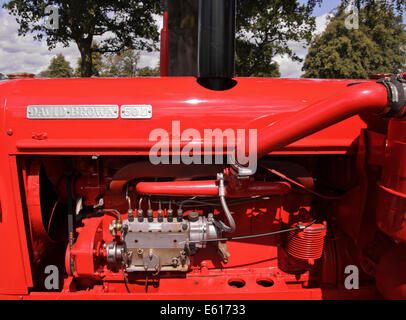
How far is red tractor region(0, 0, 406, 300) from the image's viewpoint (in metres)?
1.76

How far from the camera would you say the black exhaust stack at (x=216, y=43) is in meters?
1.78

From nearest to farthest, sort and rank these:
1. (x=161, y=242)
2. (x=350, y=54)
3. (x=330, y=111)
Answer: (x=330, y=111), (x=161, y=242), (x=350, y=54)

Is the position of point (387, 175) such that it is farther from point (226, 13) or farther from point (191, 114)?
point (226, 13)

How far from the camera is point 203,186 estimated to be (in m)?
1.80

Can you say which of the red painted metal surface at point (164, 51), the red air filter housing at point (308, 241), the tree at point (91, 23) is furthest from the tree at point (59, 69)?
the red air filter housing at point (308, 241)

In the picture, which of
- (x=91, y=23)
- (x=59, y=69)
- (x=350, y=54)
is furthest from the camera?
(x=59, y=69)

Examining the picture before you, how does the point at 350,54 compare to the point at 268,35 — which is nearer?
the point at 268,35

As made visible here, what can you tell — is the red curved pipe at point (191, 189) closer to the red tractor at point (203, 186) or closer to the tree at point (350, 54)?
the red tractor at point (203, 186)

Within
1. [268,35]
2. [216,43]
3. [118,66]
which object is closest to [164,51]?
[216,43]

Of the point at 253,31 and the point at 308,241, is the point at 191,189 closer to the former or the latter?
the point at 308,241

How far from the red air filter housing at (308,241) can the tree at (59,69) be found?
36.3 metres

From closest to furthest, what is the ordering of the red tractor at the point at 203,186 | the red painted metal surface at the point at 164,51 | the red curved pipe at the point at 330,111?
the red curved pipe at the point at 330,111
the red tractor at the point at 203,186
the red painted metal surface at the point at 164,51

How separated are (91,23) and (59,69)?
1128 inches

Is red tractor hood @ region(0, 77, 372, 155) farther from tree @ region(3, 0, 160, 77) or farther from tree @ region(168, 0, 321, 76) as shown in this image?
tree @ region(3, 0, 160, 77)
